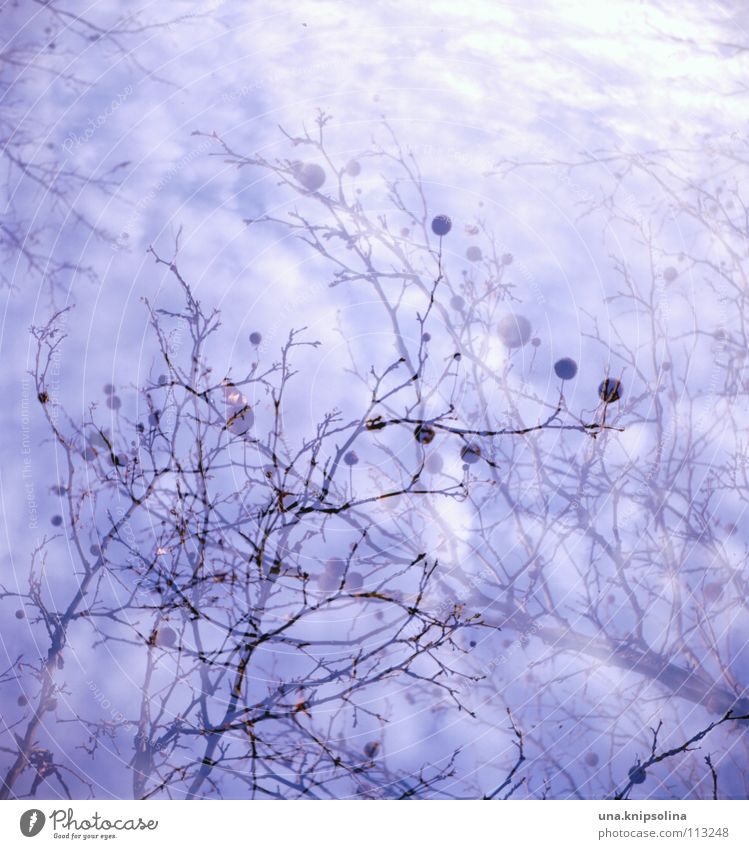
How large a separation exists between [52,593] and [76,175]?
1747 mm

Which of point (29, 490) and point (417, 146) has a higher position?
point (417, 146)

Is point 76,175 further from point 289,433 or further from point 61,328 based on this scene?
point 289,433

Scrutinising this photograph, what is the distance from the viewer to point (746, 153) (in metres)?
2.71
